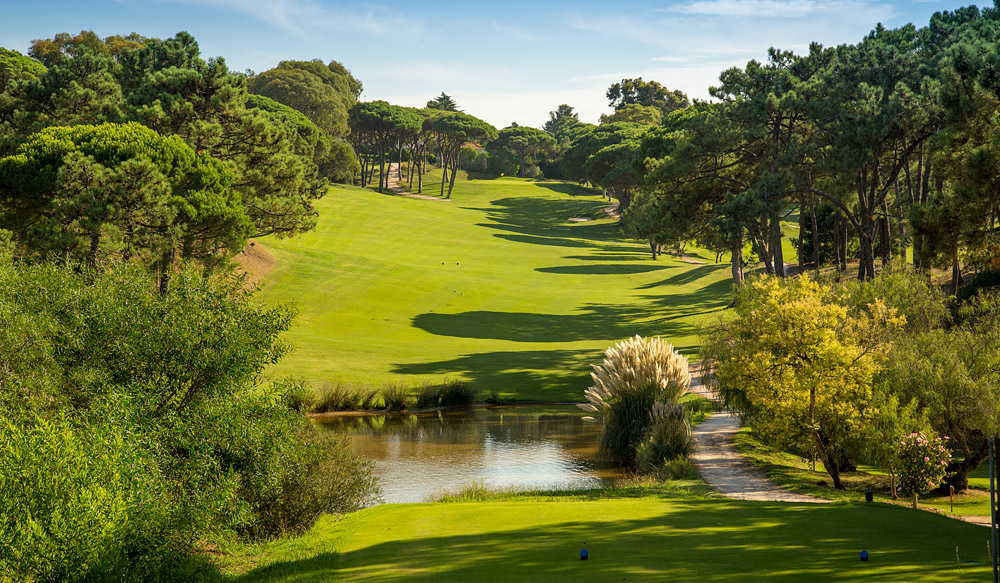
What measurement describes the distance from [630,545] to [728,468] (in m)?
9.77

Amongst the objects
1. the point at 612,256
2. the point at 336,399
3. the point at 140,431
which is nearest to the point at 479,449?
the point at 336,399

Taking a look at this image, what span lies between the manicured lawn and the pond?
15.9 ft

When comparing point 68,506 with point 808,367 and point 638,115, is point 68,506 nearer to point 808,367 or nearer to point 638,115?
point 808,367

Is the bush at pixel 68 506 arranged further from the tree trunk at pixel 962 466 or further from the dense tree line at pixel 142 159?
the dense tree line at pixel 142 159

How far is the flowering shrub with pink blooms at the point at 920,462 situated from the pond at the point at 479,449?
6902mm

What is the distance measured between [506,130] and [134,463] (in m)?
145

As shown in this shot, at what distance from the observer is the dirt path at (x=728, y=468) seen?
1666 centimetres

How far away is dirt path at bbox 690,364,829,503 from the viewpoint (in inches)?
656

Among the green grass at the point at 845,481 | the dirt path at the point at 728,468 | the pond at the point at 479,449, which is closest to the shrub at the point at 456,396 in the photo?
the pond at the point at 479,449

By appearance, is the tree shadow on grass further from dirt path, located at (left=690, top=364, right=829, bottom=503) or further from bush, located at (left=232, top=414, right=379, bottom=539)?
bush, located at (left=232, top=414, right=379, bottom=539)

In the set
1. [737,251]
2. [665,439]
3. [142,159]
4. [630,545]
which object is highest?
[142,159]

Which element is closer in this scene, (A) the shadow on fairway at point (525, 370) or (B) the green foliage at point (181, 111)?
(A) the shadow on fairway at point (525, 370)

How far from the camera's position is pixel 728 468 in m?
19.8

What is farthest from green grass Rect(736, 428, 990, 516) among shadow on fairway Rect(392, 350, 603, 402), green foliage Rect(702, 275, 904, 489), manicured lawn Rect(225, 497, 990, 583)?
shadow on fairway Rect(392, 350, 603, 402)
